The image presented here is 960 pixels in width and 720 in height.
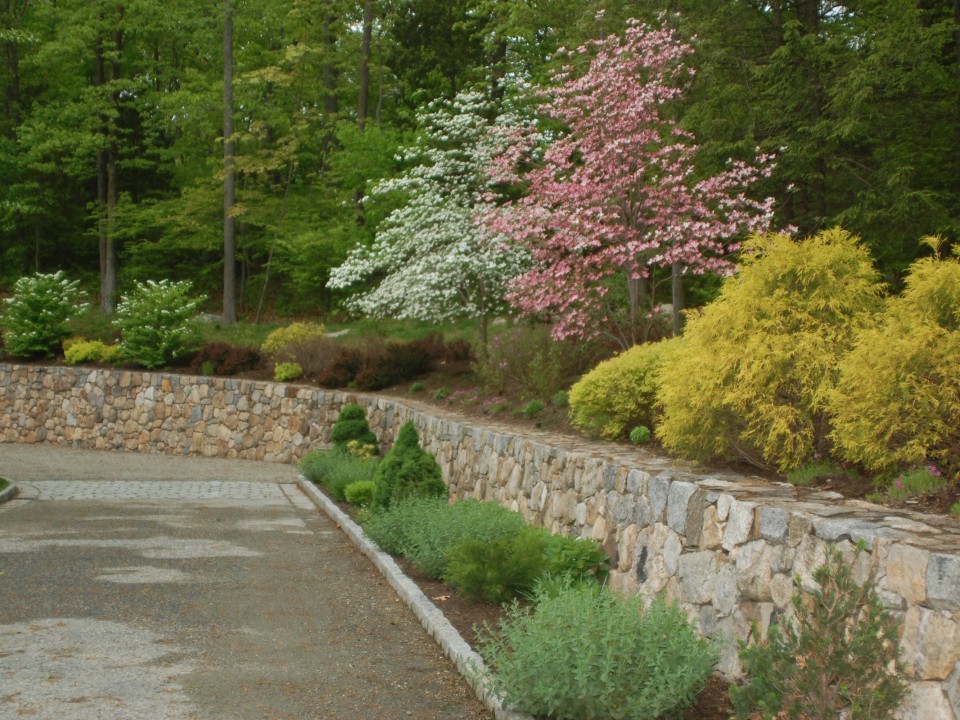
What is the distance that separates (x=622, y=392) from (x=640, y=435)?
1.89ft

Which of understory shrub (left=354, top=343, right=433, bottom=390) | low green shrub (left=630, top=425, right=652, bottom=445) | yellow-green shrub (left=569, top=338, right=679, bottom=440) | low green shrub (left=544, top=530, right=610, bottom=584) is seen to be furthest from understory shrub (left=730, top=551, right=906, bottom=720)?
understory shrub (left=354, top=343, right=433, bottom=390)

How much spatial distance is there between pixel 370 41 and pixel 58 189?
13433mm

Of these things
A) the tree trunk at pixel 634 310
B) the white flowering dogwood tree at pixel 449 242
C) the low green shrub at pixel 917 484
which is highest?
the white flowering dogwood tree at pixel 449 242

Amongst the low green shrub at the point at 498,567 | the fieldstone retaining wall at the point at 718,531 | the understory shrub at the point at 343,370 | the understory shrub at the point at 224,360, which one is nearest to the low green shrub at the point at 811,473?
the fieldstone retaining wall at the point at 718,531

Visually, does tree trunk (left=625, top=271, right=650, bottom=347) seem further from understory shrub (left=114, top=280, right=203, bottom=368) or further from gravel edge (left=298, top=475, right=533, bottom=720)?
understory shrub (left=114, top=280, right=203, bottom=368)

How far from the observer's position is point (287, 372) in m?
20.7

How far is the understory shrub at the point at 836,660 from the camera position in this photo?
3670mm

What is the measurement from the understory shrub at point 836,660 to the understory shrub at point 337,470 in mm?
9394

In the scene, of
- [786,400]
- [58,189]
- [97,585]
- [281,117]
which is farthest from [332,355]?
[58,189]

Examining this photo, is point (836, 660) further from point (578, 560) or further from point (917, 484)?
point (578, 560)

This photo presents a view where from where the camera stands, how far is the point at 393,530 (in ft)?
30.6

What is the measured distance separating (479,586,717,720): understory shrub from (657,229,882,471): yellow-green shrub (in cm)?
220

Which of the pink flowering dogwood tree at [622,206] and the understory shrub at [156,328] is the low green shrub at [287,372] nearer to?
the understory shrub at [156,328]

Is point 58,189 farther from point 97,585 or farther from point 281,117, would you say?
point 97,585
